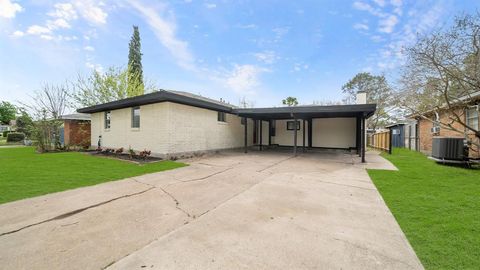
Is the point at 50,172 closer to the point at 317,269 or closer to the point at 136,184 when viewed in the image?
the point at 136,184

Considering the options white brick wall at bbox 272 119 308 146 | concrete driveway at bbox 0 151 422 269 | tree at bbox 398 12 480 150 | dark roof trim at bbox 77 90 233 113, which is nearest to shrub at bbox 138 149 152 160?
dark roof trim at bbox 77 90 233 113

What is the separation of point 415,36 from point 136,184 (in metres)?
10.3

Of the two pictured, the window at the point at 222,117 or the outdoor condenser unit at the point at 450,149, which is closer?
the outdoor condenser unit at the point at 450,149

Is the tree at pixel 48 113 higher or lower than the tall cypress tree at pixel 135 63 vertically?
lower

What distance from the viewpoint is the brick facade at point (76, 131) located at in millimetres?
15742

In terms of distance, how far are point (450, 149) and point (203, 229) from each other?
9965mm

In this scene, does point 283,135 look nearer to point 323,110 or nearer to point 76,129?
point 323,110

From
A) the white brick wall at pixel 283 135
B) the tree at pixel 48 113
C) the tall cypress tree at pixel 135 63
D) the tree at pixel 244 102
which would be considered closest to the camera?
the tree at pixel 48 113

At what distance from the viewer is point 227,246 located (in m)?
2.33

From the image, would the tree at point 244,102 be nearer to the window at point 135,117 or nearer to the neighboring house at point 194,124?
the neighboring house at point 194,124

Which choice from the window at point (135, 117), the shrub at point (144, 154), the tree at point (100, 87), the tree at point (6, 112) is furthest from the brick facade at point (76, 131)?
the tree at point (6, 112)

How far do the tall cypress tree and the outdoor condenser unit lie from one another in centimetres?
2300

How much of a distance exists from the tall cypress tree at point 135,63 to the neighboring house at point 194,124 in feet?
27.9

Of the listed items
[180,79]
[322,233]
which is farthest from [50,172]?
[180,79]
